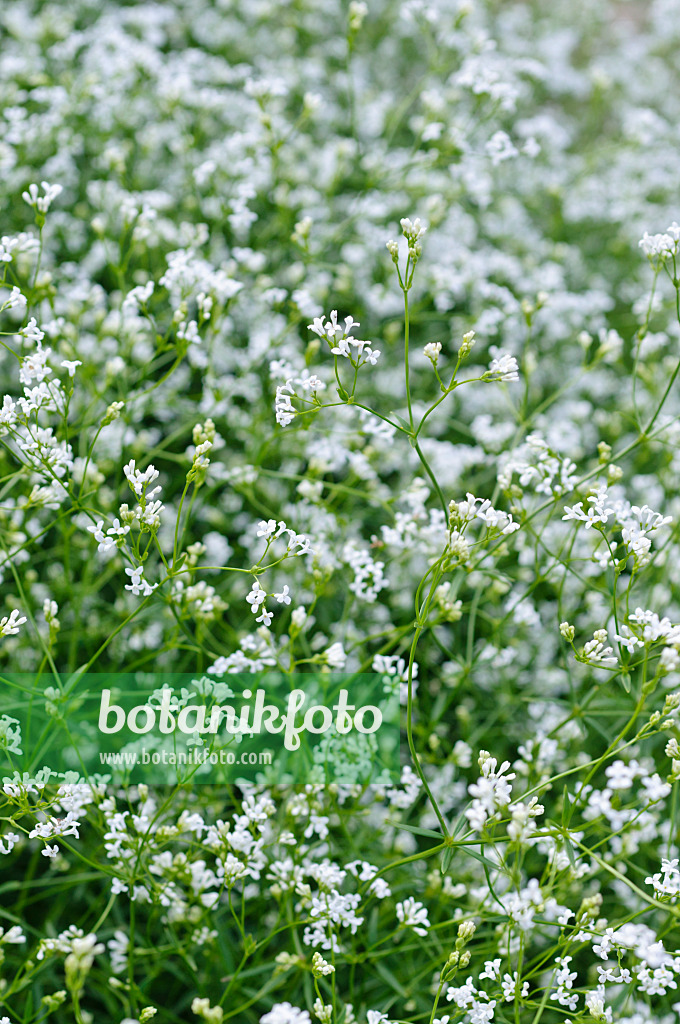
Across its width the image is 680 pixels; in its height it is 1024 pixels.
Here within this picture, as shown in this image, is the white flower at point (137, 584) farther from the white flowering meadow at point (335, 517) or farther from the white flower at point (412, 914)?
the white flower at point (412, 914)

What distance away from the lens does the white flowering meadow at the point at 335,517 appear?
80.4 inches

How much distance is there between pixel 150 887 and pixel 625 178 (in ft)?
14.8

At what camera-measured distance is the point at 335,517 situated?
284 cm

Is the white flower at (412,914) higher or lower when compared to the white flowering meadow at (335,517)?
lower

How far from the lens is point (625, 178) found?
15.4ft

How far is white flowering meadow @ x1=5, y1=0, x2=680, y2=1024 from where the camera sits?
6.70 ft

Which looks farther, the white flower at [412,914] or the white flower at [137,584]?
the white flower at [412,914]

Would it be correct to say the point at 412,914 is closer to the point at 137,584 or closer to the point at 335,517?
the point at 137,584

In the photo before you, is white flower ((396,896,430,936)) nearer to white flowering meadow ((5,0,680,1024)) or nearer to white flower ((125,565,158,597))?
white flowering meadow ((5,0,680,1024))

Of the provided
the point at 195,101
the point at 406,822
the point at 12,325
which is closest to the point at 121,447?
the point at 12,325

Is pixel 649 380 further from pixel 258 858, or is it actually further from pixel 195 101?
pixel 195 101

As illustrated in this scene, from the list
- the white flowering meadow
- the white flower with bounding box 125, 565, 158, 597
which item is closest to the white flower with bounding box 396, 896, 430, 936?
the white flowering meadow

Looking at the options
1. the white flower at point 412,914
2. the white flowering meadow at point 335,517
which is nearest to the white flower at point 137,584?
the white flowering meadow at point 335,517

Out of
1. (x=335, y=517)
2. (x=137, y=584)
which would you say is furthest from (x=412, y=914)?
(x=335, y=517)
